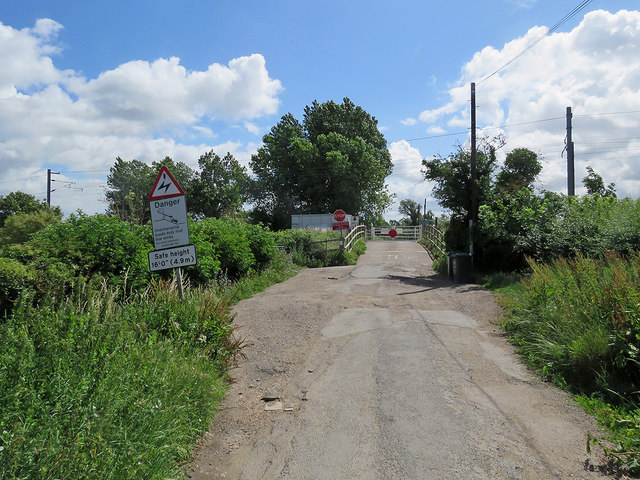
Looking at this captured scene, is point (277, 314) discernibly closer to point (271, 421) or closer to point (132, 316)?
point (132, 316)

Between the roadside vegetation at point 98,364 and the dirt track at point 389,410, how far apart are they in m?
0.46

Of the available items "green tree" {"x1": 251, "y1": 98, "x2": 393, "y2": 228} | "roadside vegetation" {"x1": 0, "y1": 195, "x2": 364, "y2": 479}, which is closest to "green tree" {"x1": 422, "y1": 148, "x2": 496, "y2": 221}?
"roadside vegetation" {"x1": 0, "y1": 195, "x2": 364, "y2": 479}

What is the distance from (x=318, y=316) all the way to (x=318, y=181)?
3921 centimetres

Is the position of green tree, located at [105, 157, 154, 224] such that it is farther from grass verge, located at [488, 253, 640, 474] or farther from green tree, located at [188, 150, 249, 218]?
grass verge, located at [488, 253, 640, 474]

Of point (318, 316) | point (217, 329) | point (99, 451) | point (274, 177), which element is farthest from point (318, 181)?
point (99, 451)

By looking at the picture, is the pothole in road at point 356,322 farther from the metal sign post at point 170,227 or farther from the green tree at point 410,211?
the green tree at point 410,211

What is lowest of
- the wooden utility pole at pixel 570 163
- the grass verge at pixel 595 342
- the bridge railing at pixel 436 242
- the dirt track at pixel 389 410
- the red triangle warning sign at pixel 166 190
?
the dirt track at pixel 389 410

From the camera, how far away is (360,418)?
4.40 meters

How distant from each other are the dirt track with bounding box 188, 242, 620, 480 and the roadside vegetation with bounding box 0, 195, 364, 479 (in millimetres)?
457

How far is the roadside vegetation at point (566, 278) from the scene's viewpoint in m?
5.02

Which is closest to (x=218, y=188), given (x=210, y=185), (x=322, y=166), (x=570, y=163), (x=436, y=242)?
(x=210, y=185)

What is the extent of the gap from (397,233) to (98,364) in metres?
44.7

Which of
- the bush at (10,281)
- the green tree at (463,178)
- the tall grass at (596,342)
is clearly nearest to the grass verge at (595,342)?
the tall grass at (596,342)

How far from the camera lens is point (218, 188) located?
58.2 meters
